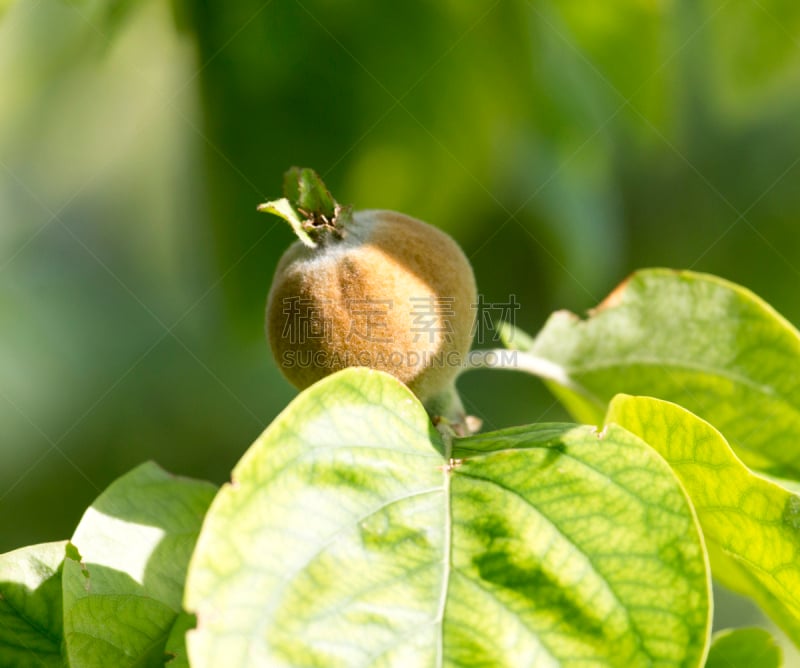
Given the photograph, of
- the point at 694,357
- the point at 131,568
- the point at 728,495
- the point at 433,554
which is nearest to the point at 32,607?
the point at 131,568

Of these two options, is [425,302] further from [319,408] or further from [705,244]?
[705,244]

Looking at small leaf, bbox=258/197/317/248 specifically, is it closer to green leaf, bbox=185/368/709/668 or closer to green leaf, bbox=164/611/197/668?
green leaf, bbox=185/368/709/668

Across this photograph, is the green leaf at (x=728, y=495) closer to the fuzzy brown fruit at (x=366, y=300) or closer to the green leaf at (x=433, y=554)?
the green leaf at (x=433, y=554)

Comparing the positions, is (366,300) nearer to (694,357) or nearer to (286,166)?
(694,357)

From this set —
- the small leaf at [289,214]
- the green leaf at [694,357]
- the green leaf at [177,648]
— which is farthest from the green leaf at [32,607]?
the green leaf at [694,357]

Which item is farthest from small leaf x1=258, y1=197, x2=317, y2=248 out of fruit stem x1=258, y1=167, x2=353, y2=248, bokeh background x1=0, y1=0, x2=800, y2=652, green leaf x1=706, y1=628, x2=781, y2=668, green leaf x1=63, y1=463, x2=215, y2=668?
bokeh background x1=0, y1=0, x2=800, y2=652
